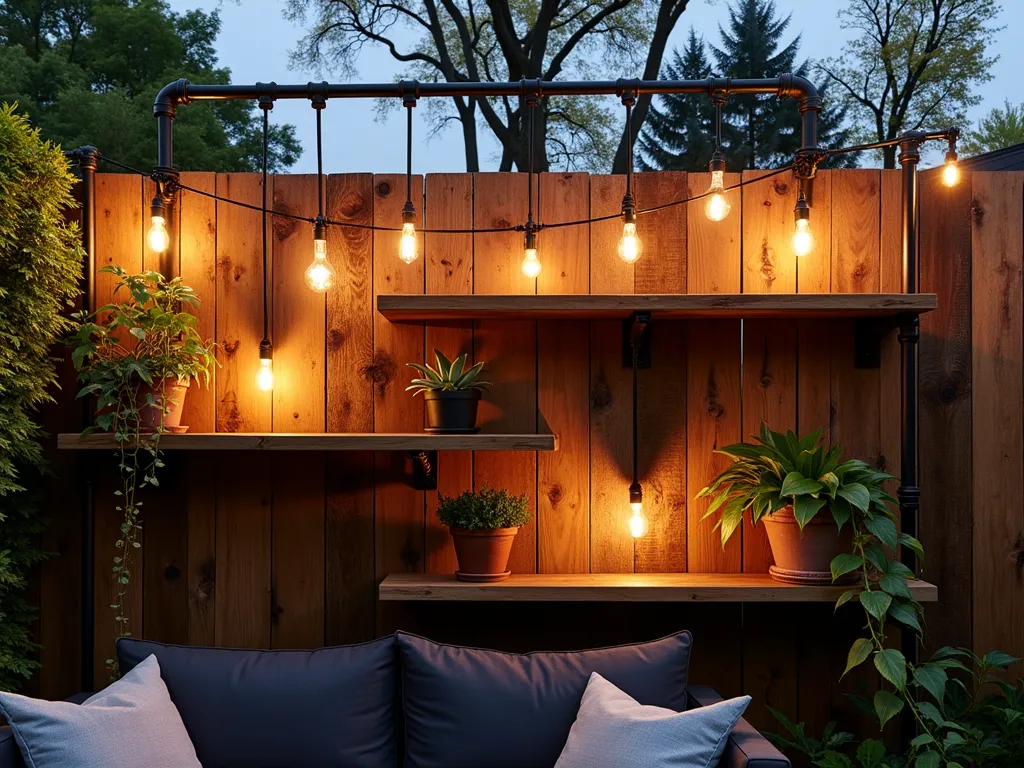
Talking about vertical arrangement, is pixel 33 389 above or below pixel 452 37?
below

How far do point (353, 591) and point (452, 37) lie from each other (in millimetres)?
9174

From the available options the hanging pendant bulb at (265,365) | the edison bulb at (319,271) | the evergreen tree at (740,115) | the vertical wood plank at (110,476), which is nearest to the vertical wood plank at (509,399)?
the edison bulb at (319,271)

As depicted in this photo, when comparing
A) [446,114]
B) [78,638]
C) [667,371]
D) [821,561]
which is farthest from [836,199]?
[446,114]

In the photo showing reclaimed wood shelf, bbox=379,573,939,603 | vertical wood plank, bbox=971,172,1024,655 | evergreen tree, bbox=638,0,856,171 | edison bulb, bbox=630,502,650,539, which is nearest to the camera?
reclaimed wood shelf, bbox=379,573,939,603

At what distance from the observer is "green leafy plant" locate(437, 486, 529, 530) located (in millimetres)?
2105

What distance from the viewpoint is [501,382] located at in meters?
2.35

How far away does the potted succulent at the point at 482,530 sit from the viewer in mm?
2107

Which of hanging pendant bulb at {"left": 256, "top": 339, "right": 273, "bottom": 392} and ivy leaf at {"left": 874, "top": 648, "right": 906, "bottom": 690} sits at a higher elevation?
hanging pendant bulb at {"left": 256, "top": 339, "right": 273, "bottom": 392}

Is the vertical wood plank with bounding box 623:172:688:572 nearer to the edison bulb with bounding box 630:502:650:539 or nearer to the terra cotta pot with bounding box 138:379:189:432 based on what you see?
the edison bulb with bounding box 630:502:650:539

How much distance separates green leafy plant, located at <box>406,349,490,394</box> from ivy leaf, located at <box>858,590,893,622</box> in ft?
3.54

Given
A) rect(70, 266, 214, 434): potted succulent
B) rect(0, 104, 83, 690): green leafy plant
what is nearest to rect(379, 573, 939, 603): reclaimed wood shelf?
rect(70, 266, 214, 434): potted succulent

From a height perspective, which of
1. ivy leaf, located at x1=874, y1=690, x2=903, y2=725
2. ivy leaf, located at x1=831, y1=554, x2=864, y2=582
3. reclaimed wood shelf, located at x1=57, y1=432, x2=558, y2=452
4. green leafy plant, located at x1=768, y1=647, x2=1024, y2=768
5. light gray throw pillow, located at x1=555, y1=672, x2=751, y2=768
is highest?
reclaimed wood shelf, located at x1=57, y1=432, x2=558, y2=452

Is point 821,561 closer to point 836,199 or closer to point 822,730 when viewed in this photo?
point 822,730

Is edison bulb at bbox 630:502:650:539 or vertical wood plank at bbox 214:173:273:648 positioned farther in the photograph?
vertical wood plank at bbox 214:173:273:648
